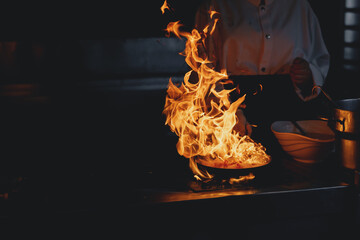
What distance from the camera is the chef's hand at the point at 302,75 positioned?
287cm

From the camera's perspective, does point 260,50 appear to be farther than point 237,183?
Yes

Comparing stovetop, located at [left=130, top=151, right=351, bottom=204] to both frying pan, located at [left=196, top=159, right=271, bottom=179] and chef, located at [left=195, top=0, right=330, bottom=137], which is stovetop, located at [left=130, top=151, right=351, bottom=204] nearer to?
frying pan, located at [left=196, top=159, right=271, bottom=179]

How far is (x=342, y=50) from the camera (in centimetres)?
406

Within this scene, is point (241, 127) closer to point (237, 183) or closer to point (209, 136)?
point (209, 136)

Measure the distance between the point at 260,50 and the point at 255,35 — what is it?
0.15 metres

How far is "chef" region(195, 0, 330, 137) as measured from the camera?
3301 mm

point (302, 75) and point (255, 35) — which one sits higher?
point (255, 35)

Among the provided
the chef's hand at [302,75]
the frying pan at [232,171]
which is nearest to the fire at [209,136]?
the frying pan at [232,171]

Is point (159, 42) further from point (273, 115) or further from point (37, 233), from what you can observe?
point (37, 233)

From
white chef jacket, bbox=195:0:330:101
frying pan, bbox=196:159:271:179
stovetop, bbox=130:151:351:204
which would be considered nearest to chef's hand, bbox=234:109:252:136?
stovetop, bbox=130:151:351:204

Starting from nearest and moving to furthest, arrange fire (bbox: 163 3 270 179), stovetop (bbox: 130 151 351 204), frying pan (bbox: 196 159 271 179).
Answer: stovetop (bbox: 130 151 351 204)
frying pan (bbox: 196 159 271 179)
fire (bbox: 163 3 270 179)

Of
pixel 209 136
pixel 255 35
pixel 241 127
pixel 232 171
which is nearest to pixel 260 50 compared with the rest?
pixel 255 35

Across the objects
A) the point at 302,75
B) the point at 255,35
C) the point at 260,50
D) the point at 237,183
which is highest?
the point at 255,35

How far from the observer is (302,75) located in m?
2.90
